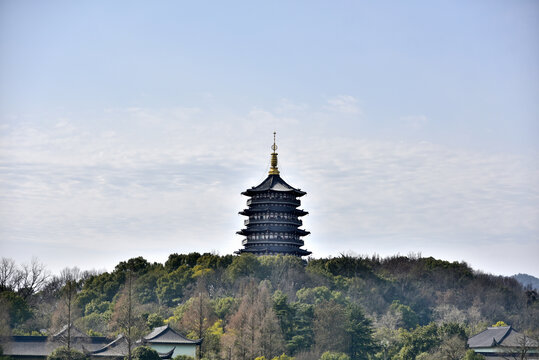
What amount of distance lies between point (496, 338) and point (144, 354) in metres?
A: 23.9

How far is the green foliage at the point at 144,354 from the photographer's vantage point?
163ft

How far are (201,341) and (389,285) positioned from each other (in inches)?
964

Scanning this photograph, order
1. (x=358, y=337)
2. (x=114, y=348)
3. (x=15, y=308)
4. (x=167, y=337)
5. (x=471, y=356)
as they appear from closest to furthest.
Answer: (x=471, y=356)
(x=114, y=348)
(x=167, y=337)
(x=358, y=337)
(x=15, y=308)

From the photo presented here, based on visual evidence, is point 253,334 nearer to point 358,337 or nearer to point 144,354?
point 144,354

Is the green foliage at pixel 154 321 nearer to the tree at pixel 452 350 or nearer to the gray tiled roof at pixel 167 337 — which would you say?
the gray tiled roof at pixel 167 337

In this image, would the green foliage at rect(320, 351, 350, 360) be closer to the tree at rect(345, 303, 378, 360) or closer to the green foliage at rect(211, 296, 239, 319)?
the tree at rect(345, 303, 378, 360)

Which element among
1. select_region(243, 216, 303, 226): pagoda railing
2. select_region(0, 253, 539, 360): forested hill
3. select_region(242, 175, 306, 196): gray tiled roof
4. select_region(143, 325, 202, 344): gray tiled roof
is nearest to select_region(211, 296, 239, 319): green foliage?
select_region(0, 253, 539, 360): forested hill

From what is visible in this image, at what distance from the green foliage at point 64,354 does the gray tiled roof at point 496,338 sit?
2559 centimetres

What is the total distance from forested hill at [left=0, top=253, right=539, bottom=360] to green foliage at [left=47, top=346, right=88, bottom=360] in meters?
4.20

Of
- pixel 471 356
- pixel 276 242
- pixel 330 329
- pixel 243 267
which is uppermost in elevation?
pixel 276 242

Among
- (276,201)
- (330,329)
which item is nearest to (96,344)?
(330,329)

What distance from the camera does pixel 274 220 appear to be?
253 feet

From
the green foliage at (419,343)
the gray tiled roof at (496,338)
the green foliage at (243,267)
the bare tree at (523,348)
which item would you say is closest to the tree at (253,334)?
A: the green foliage at (419,343)

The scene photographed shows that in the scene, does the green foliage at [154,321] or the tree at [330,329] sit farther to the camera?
the green foliage at [154,321]
